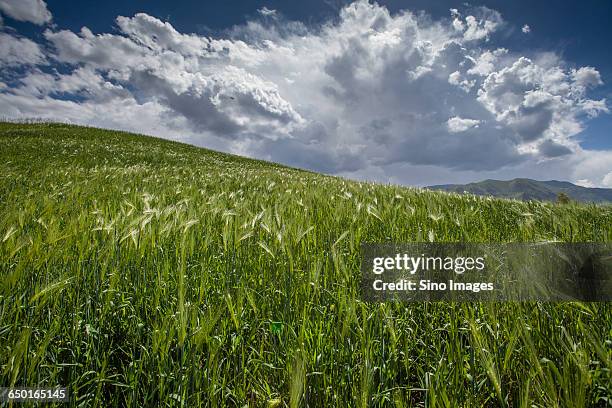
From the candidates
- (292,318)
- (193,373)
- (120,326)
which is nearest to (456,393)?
(292,318)

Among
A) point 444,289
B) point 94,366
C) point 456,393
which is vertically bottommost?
point 94,366

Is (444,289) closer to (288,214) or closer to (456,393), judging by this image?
(456,393)

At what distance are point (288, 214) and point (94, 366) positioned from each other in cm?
236

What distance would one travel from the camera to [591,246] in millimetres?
2033

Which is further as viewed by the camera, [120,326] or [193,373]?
[120,326]

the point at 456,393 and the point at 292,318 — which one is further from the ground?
the point at 292,318

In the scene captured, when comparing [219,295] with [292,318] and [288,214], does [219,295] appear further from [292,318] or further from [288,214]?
[288,214]

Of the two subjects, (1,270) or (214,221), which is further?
(214,221)

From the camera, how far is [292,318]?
66.1 inches

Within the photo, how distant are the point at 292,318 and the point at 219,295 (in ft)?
1.86

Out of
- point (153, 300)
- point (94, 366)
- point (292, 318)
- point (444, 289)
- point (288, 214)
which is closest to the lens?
point (94, 366)

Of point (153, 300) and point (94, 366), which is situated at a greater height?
point (153, 300)

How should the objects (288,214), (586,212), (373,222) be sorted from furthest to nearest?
(586,212)
(288,214)
(373,222)

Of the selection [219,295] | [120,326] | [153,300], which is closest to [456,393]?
[219,295]
